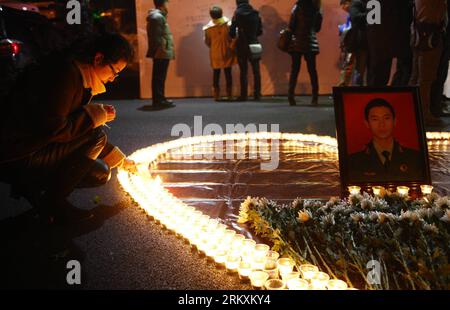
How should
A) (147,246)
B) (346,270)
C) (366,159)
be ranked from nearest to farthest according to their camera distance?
(346,270)
(147,246)
(366,159)

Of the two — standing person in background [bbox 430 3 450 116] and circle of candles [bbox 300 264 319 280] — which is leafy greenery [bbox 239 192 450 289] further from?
standing person in background [bbox 430 3 450 116]

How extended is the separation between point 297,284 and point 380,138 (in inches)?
57.2

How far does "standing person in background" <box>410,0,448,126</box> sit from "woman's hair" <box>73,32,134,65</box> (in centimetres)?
364

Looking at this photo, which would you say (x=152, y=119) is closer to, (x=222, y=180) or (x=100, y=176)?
(x=222, y=180)

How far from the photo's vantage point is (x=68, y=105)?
2518mm

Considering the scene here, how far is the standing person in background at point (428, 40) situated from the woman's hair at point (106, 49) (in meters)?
3.64

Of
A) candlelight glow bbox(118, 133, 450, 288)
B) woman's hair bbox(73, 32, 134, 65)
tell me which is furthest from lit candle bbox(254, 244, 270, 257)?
woman's hair bbox(73, 32, 134, 65)

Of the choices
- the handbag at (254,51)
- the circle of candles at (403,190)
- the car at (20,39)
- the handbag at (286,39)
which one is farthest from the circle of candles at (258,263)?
the handbag at (254,51)

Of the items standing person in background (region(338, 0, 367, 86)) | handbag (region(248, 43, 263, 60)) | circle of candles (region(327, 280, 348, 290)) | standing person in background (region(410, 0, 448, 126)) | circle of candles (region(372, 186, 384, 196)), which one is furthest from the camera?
handbag (region(248, 43, 263, 60))

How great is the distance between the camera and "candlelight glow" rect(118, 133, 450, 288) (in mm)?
2010

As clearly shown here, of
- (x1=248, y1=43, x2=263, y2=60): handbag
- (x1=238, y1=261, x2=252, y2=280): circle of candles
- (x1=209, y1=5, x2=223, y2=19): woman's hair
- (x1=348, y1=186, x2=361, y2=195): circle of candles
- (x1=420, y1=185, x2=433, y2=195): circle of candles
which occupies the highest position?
(x1=209, y1=5, x2=223, y2=19): woman's hair

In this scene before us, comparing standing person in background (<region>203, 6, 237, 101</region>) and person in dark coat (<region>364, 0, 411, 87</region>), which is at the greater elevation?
standing person in background (<region>203, 6, 237, 101</region>)

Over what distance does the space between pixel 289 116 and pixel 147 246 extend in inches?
188
